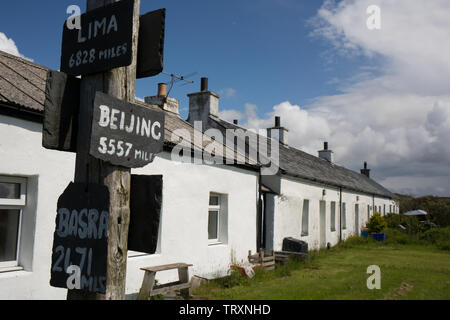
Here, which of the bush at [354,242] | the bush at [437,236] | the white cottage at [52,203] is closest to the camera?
the white cottage at [52,203]

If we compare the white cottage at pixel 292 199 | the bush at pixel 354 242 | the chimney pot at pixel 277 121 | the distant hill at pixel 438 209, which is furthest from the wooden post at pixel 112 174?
the distant hill at pixel 438 209

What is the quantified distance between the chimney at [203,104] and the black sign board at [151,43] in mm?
14416

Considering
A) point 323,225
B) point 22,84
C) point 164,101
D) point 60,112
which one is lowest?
point 323,225

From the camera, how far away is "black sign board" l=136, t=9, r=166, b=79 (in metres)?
2.64

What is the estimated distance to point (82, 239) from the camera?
2.39 m

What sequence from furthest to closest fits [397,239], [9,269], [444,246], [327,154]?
[327,154] < [397,239] < [444,246] < [9,269]

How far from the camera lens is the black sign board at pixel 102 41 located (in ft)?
8.31

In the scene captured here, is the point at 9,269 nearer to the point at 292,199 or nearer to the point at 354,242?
the point at 292,199

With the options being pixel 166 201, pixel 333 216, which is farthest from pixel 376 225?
pixel 166 201

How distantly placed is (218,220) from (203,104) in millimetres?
7758

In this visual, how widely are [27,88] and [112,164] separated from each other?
501 cm

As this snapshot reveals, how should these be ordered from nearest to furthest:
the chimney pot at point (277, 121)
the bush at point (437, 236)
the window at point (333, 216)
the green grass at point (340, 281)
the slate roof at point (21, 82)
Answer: the slate roof at point (21, 82) < the green grass at point (340, 281) < the bush at point (437, 236) < the window at point (333, 216) < the chimney pot at point (277, 121)

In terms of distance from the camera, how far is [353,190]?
2483 cm

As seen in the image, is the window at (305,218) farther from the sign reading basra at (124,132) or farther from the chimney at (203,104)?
the sign reading basra at (124,132)
